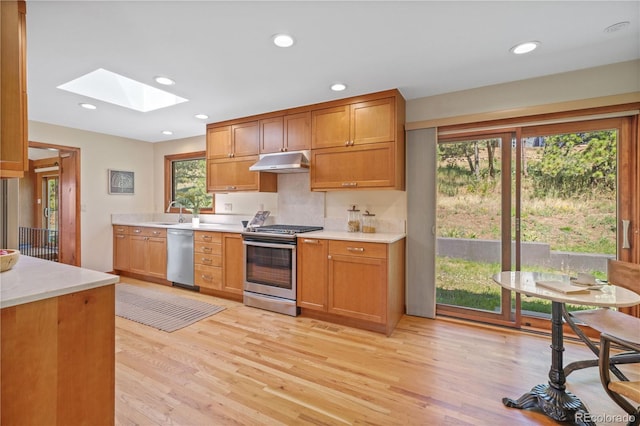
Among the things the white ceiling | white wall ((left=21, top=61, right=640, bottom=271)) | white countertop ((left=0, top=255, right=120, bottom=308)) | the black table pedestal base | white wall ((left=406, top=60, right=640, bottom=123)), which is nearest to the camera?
white countertop ((left=0, top=255, right=120, bottom=308))

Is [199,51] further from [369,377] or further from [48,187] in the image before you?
[48,187]

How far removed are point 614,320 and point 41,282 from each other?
3.31 meters

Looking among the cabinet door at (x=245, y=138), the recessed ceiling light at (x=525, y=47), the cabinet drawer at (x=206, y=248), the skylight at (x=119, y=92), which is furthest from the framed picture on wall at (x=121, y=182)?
the recessed ceiling light at (x=525, y=47)

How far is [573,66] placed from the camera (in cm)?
249

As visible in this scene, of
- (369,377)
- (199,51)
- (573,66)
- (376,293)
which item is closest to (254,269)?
(376,293)

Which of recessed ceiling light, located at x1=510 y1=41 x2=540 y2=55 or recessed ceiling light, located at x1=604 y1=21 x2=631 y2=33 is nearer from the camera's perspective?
recessed ceiling light, located at x1=604 y1=21 x2=631 y2=33

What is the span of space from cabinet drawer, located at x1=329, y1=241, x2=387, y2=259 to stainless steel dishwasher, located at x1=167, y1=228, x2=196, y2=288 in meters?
2.24

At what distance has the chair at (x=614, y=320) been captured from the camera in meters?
1.88

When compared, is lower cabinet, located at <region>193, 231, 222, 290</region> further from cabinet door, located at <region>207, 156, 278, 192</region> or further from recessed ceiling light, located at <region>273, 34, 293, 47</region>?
recessed ceiling light, located at <region>273, 34, 293, 47</region>

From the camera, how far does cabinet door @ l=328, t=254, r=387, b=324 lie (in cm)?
277

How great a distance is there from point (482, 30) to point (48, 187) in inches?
383

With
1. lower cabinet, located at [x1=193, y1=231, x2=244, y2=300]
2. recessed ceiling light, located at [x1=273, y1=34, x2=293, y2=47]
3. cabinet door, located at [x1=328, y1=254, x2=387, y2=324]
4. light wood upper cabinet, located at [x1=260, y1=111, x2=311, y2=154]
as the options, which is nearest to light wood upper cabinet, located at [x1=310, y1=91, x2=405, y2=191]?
light wood upper cabinet, located at [x1=260, y1=111, x2=311, y2=154]

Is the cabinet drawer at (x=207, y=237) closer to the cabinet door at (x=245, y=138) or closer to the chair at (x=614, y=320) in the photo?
the cabinet door at (x=245, y=138)

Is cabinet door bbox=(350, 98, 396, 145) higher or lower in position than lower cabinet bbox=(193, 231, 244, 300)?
higher
